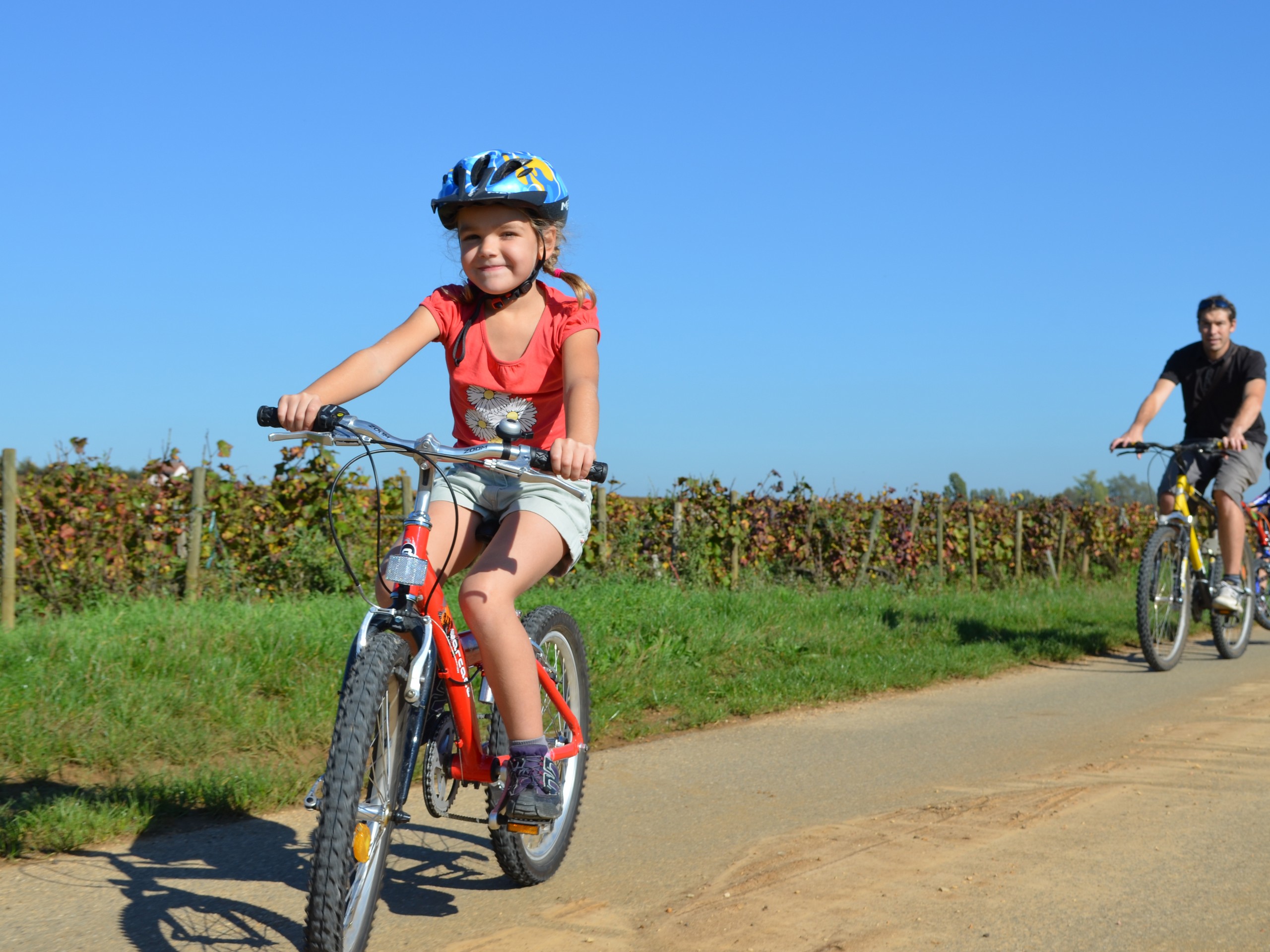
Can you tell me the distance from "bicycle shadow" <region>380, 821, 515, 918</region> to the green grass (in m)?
0.61

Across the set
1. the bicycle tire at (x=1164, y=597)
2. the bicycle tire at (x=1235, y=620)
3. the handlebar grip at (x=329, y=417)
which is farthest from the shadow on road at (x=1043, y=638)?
the handlebar grip at (x=329, y=417)

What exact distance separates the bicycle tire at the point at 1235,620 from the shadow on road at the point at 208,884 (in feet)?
22.2

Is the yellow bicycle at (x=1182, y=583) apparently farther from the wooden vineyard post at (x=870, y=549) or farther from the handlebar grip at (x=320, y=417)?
the handlebar grip at (x=320, y=417)

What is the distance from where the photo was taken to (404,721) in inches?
114

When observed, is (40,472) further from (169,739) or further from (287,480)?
(169,739)

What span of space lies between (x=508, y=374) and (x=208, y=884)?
5.58 feet

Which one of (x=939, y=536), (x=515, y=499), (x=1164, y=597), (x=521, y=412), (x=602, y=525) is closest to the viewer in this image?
(x=515, y=499)

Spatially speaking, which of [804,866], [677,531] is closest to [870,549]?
[677,531]

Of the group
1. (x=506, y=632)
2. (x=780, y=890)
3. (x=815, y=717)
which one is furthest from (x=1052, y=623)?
(x=506, y=632)

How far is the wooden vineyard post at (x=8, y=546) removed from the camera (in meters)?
7.47

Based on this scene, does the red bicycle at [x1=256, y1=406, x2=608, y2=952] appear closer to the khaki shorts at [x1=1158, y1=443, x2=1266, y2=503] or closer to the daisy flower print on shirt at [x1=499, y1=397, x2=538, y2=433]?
the daisy flower print on shirt at [x1=499, y1=397, x2=538, y2=433]

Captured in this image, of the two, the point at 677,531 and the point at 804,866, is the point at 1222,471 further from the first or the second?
the point at 804,866

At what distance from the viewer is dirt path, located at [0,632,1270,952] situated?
301 centimetres

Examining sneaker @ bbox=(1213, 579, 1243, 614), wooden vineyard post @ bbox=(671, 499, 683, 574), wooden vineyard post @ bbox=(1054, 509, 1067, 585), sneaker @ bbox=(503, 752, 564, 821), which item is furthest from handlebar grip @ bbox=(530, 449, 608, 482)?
wooden vineyard post @ bbox=(1054, 509, 1067, 585)
